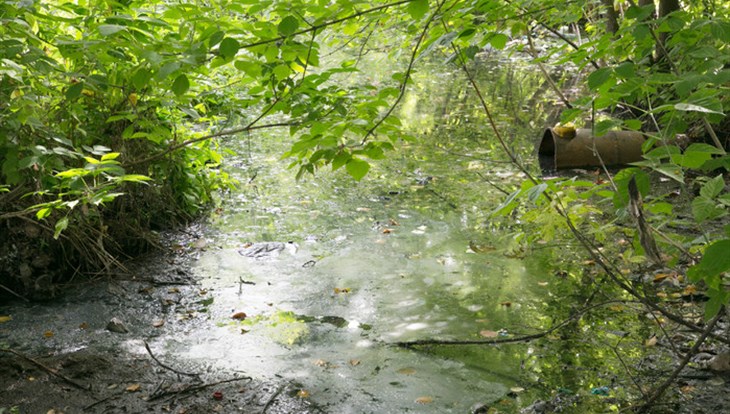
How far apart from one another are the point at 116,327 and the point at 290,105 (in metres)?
1.97

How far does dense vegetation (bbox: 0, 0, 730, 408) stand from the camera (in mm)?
2268

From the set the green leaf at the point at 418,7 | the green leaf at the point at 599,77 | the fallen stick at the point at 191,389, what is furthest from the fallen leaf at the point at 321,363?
→ the green leaf at the point at 599,77

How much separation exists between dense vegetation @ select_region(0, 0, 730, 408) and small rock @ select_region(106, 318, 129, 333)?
66 centimetres

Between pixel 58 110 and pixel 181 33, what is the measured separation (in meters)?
1.94

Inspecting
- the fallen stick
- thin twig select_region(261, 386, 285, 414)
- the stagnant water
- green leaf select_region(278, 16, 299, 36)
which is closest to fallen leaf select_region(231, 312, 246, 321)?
the stagnant water

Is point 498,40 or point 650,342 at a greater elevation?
point 498,40

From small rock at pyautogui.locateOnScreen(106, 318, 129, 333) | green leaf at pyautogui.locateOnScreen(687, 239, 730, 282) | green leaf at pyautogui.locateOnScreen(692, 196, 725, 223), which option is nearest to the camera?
green leaf at pyautogui.locateOnScreen(687, 239, 730, 282)

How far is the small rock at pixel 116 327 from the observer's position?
3996 mm

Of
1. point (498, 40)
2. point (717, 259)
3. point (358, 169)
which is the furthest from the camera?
point (498, 40)

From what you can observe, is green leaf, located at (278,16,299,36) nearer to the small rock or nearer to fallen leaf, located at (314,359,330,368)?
fallen leaf, located at (314,359,330,368)

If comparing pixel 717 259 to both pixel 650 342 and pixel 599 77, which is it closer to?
pixel 599 77

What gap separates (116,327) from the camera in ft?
13.1

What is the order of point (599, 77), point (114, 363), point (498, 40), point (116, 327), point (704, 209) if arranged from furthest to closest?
point (116, 327) < point (114, 363) < point (498, 40) < point (599, 77) < point (704, 209)

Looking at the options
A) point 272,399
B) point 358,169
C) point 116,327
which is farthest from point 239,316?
point 358,169
